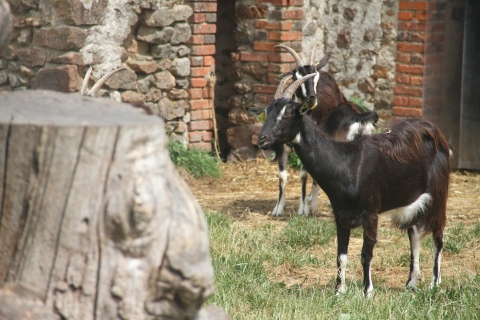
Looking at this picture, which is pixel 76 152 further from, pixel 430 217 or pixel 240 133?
pixel 240 133

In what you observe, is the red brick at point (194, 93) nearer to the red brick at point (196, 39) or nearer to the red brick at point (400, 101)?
the red brick at point (196, 39)

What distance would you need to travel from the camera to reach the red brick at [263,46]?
29.2 feet

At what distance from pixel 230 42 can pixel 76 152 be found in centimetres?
800

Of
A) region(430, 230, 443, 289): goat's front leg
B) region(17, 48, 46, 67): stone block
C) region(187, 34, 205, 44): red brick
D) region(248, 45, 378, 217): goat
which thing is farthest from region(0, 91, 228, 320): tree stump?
region(187, 34, 205, 44): red brick

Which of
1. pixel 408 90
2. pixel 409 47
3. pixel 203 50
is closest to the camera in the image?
pixel 203 50

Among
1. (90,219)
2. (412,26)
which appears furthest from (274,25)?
(90,219)

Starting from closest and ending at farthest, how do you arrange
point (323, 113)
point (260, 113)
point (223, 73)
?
1. point (260, 113)
2. point (323, 113)
3. point (223, 73)

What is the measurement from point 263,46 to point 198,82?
3.11 feet

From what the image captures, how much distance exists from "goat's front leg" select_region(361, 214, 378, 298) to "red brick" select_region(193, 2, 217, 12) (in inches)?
181

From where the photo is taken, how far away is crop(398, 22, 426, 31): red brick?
8.98 metres

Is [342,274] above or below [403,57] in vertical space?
below

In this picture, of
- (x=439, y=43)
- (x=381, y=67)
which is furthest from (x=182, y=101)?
(x=439, y=43)

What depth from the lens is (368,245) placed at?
16.4 ft

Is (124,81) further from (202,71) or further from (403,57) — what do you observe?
(403,57)
